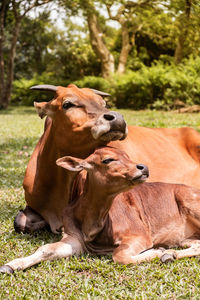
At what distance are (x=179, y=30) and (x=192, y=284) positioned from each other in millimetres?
20647

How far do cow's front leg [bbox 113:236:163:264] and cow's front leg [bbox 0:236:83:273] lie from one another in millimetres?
365

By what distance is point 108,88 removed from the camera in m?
22.3

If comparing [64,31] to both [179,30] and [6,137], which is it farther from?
[6,137]

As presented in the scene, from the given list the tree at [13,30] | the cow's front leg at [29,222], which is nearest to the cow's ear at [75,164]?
the cow's front leg at [29,222]

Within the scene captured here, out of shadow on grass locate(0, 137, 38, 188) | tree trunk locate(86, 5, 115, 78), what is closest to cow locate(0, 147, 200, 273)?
shadow on grass locate(0, 137, 38, 188)

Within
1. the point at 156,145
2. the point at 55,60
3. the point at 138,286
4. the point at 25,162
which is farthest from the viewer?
the point at 55,60

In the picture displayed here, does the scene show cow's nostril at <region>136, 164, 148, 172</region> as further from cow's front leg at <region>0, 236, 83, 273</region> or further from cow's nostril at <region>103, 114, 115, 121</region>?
cow's front leg at <region>0, 236, 83, 273</region>

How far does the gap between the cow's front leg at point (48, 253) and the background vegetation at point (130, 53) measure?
1275 cm

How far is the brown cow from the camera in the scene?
135 inches

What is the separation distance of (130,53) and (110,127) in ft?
80.4

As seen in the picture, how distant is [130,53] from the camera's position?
88.4 feet

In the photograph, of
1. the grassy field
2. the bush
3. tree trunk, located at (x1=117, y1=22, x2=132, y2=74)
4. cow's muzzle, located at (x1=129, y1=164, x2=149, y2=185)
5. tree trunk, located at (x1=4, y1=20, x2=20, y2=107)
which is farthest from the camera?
tree trunk, located at (x1=117, y1=22, x2=132, y2=74)

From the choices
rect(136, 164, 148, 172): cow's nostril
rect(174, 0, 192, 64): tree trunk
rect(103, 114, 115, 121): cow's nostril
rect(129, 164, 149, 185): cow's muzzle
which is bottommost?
rect(129, 164, 149, 185): cow's muzzle

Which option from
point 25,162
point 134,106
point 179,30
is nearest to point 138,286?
point 25,162
